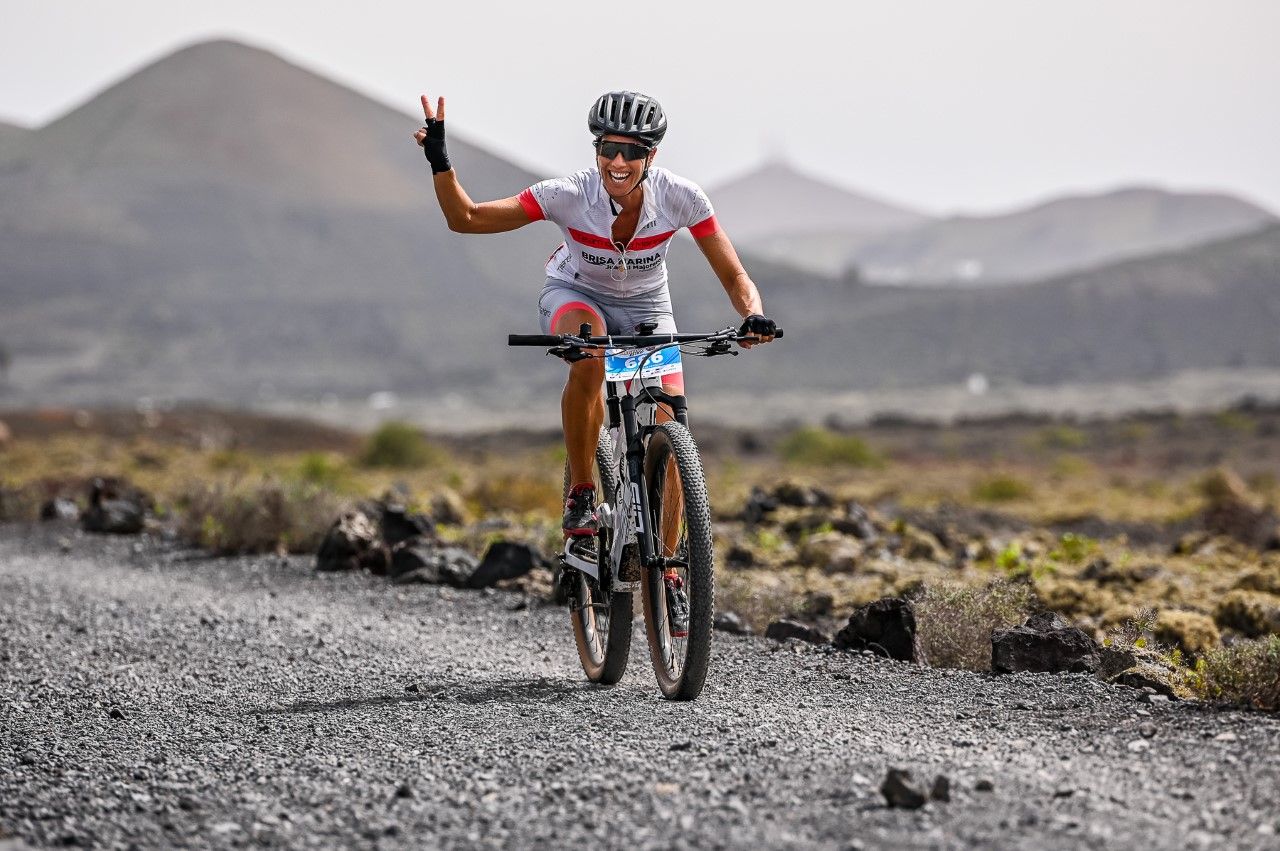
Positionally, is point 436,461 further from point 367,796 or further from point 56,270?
point 56,270

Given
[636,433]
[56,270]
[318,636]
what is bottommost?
[318,636]

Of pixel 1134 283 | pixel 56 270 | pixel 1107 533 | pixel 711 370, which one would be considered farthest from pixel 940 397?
pixel 56 270

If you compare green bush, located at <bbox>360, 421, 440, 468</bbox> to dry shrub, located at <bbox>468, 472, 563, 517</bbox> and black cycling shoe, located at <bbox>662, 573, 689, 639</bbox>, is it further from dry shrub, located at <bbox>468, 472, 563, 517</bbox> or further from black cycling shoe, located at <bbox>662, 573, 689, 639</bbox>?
black cycling shoe, located at <bbox>662, 573, 689, 639</bbox>

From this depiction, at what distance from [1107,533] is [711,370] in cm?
6654

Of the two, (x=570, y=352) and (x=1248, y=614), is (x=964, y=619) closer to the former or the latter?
(x=570, y=352)

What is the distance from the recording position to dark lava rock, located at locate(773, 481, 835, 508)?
12.6 meters

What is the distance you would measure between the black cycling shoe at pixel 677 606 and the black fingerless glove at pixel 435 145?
5.52 feet

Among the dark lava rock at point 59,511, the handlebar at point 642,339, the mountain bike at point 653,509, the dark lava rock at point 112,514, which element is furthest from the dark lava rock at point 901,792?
the dark lava rock at point 59,511

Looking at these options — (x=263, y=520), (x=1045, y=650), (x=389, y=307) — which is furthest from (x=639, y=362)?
(x=389, y=307)

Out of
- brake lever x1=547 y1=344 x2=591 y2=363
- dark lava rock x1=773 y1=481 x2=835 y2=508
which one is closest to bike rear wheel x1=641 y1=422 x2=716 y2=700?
brake lever x1=547 y1=344 x2=591 y2=363

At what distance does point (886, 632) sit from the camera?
20.2 ft

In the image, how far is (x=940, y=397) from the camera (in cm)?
6700

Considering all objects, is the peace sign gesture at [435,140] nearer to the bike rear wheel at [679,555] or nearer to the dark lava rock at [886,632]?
the bike rear wheel at [679,555]

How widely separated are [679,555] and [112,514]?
8019 mm
